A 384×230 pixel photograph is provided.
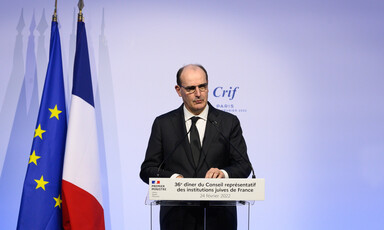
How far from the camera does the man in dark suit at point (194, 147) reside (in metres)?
2.32

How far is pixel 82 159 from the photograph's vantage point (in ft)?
11.0

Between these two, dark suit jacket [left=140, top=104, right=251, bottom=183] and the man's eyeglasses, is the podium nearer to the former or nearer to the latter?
dark suit jacket [left=140, top=104, right=251, bottom=183]

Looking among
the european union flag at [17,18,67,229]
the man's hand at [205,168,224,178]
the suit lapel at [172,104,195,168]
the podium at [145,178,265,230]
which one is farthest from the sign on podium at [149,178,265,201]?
the european union flag at [17,18,67,229]

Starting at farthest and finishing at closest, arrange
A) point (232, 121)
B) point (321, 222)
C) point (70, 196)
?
point (321, 222) → point (70, 196) → point (232, 121)

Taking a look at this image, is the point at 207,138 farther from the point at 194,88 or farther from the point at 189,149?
the point at 194,88

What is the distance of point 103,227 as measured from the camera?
345 cm

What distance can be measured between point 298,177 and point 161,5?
174 centimetres

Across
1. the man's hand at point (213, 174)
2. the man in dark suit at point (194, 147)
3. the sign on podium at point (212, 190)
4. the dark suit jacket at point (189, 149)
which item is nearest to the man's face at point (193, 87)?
the man in dark suit at point (194, 147)

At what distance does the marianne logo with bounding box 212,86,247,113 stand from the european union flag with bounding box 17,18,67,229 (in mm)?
1167

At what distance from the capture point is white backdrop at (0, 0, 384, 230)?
3725mm

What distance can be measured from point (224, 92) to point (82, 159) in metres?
1.20

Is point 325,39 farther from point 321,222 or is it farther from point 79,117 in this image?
point 79,117

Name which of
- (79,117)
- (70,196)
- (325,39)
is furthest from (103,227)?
(325,39)

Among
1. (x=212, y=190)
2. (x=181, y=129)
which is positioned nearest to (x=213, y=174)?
(x=212, y=190)
